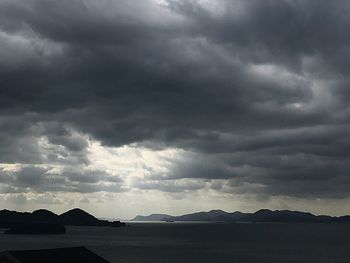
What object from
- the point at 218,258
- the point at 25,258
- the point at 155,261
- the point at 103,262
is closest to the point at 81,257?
the point at 103,262

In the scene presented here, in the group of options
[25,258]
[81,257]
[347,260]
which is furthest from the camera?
[347,260]

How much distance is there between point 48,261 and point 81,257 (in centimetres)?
655

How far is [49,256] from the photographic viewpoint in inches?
2506

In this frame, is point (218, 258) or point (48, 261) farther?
point (218, 258)

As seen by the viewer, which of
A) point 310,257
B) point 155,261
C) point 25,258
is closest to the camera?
point 25,258

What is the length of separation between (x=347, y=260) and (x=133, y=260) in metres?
82.2

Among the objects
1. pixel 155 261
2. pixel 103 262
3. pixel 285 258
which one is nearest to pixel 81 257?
pixel 103 262

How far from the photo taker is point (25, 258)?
5916 cm

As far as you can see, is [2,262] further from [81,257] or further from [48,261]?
[81,257]

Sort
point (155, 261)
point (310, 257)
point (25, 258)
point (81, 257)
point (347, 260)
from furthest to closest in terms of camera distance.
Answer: point (310, 257), point (347, 260), point (155, 261), point (81, 257), point (25, 258)

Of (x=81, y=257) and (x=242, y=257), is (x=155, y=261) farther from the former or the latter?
(x=81, y=257)

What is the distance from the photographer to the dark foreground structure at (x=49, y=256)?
58.7 m

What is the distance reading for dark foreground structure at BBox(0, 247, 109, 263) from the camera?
5869 cm

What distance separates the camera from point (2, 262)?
5941 cm
